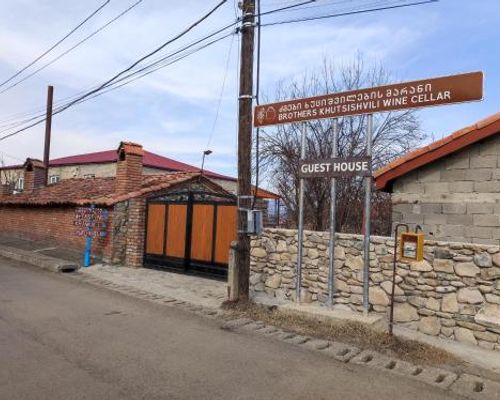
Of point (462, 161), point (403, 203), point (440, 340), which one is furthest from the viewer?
point (403, 203)

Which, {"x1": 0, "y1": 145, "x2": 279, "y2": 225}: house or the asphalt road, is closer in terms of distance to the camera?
the asphalt road

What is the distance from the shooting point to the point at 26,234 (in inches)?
813

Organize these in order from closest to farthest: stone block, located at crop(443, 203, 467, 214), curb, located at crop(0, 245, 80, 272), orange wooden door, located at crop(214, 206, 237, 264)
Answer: stone block, located at crop(443, 203, 467, 214) → orange wooden door, located at crop(214, 206, 237, 264) → curb, located at crop(0, 245, 80, 272)

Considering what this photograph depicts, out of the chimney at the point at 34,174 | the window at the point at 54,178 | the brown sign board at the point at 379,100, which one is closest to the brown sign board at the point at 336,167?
the brown sign board at the point at 379,100

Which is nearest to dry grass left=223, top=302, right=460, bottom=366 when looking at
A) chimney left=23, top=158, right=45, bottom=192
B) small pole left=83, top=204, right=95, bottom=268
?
small pole left=83, top=204, right=95, bottom=268

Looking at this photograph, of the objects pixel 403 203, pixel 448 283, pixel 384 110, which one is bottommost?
pixel 448 283

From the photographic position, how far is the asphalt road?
501 centimetres

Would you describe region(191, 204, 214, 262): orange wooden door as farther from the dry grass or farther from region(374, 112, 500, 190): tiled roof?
region(374, 112, 500, 190): tiled roof

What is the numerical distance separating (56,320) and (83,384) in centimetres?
317

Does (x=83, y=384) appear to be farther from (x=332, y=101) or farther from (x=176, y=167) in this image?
(x=176, y=167)

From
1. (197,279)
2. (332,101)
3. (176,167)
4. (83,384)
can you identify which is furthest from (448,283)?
(176,167)

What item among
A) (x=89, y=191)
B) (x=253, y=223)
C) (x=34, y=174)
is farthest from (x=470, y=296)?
(x=34, y=174)

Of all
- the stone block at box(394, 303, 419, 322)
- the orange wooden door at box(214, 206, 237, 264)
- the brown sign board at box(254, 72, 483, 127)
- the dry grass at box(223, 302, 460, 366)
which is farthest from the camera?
the orange wooden door at box(214, 206, 237, 264)

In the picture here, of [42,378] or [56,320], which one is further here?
[56,320]
